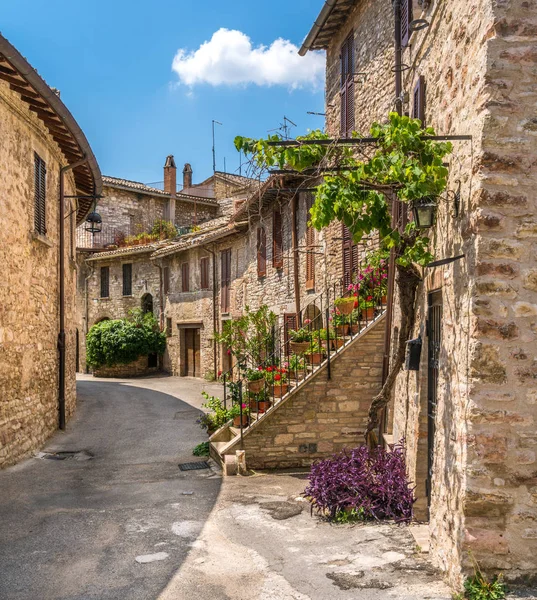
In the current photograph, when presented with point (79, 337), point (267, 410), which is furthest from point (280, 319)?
point (79, 337)

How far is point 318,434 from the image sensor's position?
959 centimetres

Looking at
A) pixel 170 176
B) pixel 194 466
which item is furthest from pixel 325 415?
pixel 170 176

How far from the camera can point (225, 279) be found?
21719 mm

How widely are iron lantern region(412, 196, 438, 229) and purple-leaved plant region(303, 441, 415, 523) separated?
3.07 metres

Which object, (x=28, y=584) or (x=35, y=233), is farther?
(x=35, y=233)

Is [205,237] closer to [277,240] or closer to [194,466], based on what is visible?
[277,240]

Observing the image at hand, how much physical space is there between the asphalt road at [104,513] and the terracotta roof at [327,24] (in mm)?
9150

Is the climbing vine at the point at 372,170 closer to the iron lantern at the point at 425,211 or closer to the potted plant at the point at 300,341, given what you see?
the iron lantern at the point at 425,211

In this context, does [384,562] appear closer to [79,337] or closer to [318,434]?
[318,434]

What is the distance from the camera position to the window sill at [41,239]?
10.9m

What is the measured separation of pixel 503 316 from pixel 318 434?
559 cm

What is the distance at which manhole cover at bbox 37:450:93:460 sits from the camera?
10328mm

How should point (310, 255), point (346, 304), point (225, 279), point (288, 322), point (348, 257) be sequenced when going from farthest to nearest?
1. point (225, 279)
2. point (288, 322)
3. point (310, 255)
4. point (348, 257)
5. point (346, 304)

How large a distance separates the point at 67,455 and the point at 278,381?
4.01 metres
